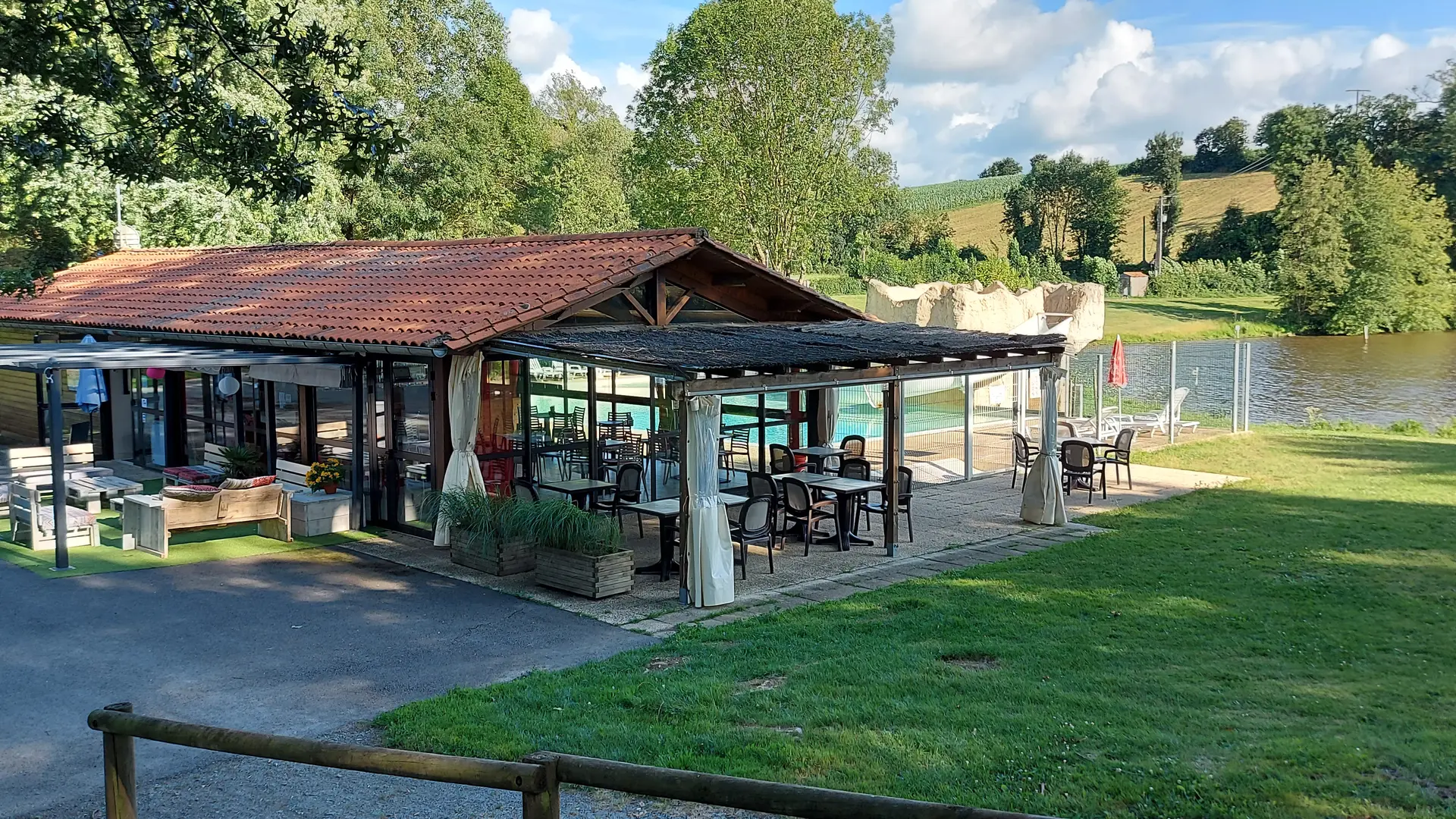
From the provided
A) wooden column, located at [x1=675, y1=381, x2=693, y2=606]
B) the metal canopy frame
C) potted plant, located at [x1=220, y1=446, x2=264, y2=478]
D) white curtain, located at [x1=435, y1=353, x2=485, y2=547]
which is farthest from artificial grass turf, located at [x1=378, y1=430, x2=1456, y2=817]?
potted plant, located at [x1=220, y1=446, x2=264, y2=478]

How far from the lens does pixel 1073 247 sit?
86438 millimetres

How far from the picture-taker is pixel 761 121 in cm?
3734

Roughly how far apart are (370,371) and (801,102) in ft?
87.8

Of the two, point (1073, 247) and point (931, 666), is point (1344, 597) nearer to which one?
point (931, 666)

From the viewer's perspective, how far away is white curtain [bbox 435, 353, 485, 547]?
40.5 ft

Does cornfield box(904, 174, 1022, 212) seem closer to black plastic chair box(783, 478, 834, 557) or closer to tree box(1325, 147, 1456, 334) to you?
tree box(1325, 147, 1456, 334)

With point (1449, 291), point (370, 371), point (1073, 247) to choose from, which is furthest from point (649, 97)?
point (1073, 247)

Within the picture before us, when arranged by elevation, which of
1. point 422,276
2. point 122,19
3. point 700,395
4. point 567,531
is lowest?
point 567,531

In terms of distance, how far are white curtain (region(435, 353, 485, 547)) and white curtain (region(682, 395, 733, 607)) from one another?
3.17 metres

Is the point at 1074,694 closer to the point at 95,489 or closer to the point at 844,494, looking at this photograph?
the point at 844,494

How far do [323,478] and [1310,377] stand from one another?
3675cm

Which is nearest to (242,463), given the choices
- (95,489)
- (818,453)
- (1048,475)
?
(95,489)

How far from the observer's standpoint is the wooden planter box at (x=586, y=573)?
10.4 metres

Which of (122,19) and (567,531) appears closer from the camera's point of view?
(122,19)
